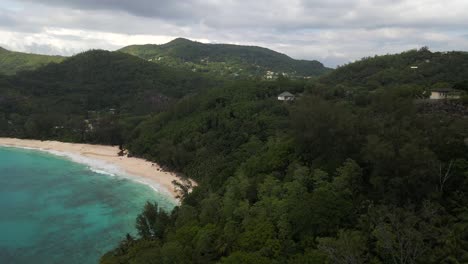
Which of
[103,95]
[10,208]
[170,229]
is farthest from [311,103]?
[103,95]

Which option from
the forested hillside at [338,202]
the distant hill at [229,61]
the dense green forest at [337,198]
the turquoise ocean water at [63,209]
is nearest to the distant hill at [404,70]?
the dense green forest at [337,198]

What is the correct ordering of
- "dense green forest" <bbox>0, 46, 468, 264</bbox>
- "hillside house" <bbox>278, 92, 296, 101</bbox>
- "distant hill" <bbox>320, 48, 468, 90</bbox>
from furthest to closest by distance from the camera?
1. "distant hill" <bbox>320, 48, 468, 90</bbox>
2. "hillside house" <bbox>278, 92, 296, 101</bbox>
3. "dense green forest" <bbox>0, 46, 468, 264</bbox>

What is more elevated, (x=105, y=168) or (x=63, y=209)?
(x=105, y=168)

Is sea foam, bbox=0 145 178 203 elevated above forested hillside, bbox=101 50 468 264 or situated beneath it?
situated beneath

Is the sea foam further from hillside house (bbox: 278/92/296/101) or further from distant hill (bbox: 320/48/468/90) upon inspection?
distant hill (bbox: 320/48/468/90)

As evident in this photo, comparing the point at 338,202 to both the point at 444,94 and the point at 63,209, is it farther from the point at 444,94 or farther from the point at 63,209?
the point at 63,209

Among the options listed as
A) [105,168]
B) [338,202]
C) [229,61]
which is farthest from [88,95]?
[229,61]

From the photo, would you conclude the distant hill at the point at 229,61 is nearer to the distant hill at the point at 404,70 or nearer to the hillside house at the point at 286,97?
the distant hill at the point at 404,70

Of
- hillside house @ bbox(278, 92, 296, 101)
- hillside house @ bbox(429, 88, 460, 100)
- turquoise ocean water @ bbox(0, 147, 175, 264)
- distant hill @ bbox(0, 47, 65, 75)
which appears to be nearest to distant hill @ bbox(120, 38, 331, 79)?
distant hill @ bbox(0, 47, 65, 75)
